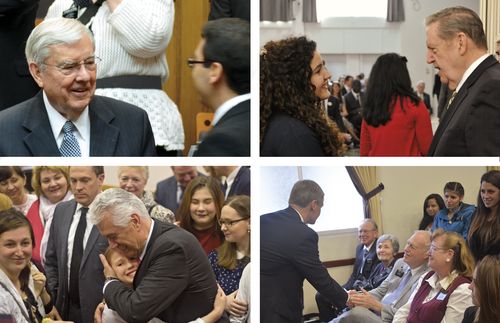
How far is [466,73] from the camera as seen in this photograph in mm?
2590

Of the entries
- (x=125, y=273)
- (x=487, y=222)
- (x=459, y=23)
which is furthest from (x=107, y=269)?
(x=459, y=23)

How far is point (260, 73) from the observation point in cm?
260

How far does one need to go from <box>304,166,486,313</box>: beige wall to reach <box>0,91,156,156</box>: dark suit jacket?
0.62m

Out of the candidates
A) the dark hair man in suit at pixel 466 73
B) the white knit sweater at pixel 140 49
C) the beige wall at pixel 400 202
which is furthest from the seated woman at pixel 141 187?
the dark hair man in suit at pixel 466 73

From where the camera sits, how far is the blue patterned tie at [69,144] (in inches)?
102

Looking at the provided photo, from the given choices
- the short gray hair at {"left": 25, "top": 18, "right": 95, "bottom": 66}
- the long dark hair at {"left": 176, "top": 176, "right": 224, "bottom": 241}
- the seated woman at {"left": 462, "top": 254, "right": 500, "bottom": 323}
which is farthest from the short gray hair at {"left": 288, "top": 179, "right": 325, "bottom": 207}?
the short gray hair at {"left": 25, "top": 18, "right": 95, "bottom": 66}

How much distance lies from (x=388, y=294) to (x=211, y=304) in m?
0.54

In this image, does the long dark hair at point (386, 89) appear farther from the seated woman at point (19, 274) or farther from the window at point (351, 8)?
the seated woman at point (19, 274)

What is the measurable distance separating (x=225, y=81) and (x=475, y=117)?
28.7 inches

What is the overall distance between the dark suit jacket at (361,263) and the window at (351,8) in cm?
68

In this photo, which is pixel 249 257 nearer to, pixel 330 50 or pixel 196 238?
pixel 196 238

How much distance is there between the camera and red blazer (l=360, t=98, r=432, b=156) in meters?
2.61

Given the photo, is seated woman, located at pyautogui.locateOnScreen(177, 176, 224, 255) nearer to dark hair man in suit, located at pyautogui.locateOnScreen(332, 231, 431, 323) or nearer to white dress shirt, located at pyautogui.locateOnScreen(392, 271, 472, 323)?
dark hair man in suit, located at pyautogui.locateOnScreen(332, 231, 431, 323)

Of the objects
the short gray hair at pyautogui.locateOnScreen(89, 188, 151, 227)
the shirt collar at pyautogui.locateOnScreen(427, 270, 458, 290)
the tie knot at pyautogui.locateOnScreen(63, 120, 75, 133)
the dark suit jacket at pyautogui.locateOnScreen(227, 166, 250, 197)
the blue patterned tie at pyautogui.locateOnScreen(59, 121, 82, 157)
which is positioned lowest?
the shirt collar at pyautogui.locateOnScreen(427, 270, 458, 290)
